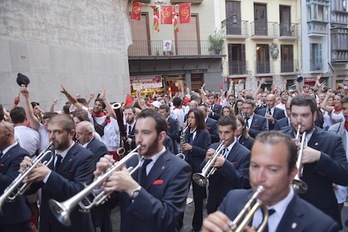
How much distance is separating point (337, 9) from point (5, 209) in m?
36.6

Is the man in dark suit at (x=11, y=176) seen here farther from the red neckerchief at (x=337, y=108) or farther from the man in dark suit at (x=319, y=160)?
the red neckerchief at (x=337, y=108)

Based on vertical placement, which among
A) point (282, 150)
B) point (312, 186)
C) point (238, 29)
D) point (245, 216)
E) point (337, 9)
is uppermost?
point (337, 9)

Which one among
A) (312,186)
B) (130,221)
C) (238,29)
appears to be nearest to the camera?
(130,221)

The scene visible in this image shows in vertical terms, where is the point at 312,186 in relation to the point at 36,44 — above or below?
below

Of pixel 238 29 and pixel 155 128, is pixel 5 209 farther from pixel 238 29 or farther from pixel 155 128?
pixel 238 29

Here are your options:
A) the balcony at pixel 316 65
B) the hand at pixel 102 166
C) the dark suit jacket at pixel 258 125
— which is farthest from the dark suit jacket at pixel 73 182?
the balcony at pixel 316 65

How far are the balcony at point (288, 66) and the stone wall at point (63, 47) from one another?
1715cm

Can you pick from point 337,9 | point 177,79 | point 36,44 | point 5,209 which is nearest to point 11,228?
point 5,209

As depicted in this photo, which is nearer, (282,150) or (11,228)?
(282,150)

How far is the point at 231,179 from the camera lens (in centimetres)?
395

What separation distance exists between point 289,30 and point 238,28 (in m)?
6.24

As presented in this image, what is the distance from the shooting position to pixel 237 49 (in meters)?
26.8

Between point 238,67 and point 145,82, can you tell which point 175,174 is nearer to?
point 145,82

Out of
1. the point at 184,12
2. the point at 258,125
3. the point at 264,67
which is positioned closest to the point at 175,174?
the point at 258,125
